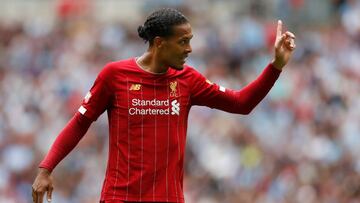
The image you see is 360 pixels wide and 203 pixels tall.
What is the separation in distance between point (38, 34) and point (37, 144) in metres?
4.37

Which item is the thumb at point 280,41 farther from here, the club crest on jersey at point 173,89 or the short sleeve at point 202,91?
the club crest on jersey at point 173,89

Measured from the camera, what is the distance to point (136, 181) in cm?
908

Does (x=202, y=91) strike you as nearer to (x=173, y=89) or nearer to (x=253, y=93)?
(x=173, y=89)

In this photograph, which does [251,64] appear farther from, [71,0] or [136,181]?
[136,181]

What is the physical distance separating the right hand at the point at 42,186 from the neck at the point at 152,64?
0.93 meters

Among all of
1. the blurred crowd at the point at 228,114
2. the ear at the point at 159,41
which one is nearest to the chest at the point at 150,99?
the ear at the point at 159,41

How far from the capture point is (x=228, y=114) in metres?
17.8

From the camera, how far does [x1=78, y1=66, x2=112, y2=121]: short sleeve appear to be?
916 centimetres

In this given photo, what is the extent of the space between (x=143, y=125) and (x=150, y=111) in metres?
0.10

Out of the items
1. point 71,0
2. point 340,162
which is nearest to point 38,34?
point 71,0

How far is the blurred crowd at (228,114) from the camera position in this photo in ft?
52.1

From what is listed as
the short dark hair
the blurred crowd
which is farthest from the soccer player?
the blurred crowd

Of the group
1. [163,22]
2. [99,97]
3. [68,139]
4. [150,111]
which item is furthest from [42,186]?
[163,22]

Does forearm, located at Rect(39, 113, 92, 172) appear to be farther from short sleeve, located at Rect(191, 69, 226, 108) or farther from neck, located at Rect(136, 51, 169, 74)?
short sleeve, located at Rect(191, 69, 226, 108)
